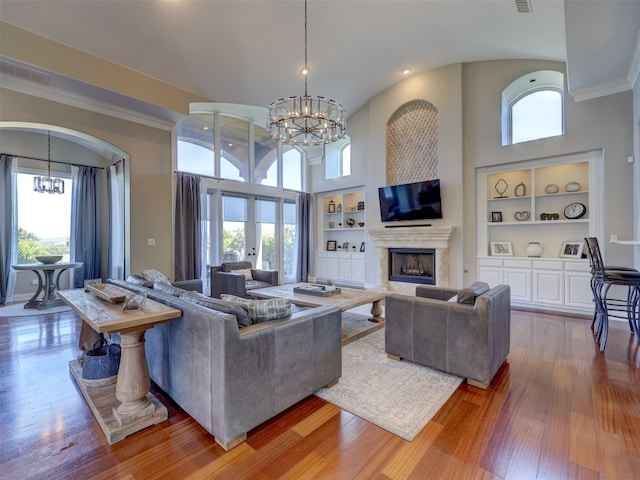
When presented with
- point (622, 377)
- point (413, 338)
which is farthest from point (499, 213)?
point (413, 338)

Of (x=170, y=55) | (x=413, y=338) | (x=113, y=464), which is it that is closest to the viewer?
(x=113, y=464)

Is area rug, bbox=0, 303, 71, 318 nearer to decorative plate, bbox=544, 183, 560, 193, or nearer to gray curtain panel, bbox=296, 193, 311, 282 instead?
gray curtain panel, bbox=296, 193, 311, 282

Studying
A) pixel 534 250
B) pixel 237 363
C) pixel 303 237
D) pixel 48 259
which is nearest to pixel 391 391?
pixel 237 363

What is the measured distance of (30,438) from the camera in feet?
6.01

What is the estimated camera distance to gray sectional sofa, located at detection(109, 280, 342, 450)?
1.71 m

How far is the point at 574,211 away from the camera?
4.87m

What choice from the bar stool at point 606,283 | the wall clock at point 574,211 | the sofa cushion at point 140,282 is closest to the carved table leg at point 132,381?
the sofa cushion at point 140,282

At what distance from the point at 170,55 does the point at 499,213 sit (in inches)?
243

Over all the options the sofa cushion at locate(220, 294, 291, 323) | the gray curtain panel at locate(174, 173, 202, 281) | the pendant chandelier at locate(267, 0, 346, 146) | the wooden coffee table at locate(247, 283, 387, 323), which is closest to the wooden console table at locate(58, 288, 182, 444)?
the sofa cushion at locate(220, 294, 291, 323)

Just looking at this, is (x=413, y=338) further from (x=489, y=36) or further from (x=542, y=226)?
(x=489, y=36)

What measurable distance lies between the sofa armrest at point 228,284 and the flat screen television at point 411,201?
3.47m

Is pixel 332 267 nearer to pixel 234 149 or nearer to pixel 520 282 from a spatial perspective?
pixel 234 149

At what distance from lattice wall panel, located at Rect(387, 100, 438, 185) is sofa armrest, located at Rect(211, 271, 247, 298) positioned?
3.97 metres

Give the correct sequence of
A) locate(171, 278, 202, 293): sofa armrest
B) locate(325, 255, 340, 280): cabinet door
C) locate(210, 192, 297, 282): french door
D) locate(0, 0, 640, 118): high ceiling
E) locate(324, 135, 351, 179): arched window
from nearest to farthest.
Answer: locate(0, 0, 640, 118): high ceiling
locate(171, 278, 202, 293): sofa armrest
locate(210, 192, 297, 282): french door
locate(325, 255, 340, 280): cabinet door
locate(324, 135, 351, 179): arched window
